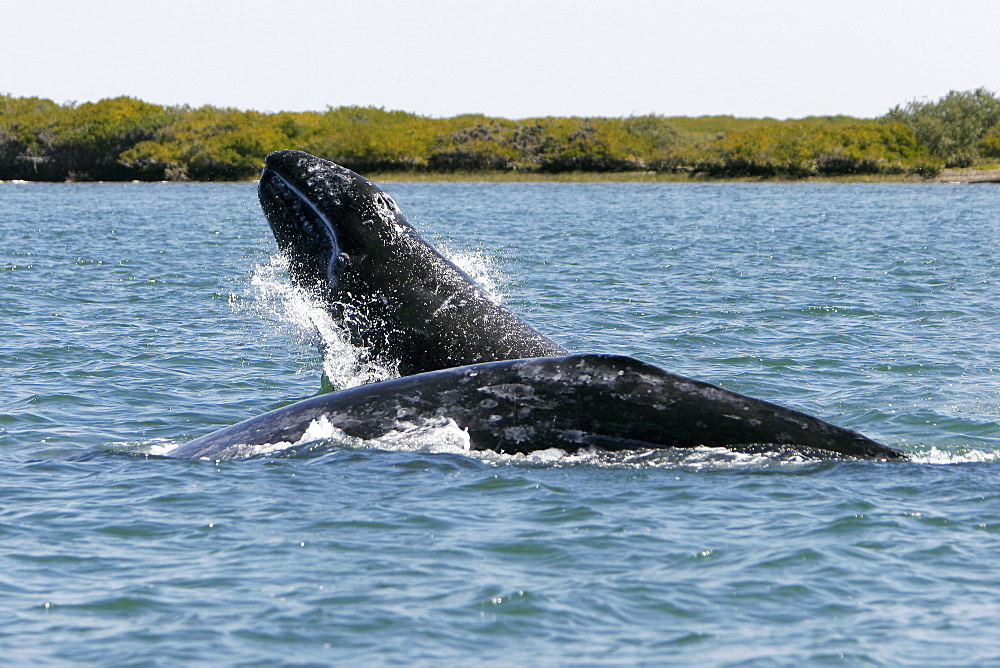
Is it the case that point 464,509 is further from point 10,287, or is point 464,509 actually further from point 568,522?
point 10,287

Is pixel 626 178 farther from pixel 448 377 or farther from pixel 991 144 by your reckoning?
pixel 448 377

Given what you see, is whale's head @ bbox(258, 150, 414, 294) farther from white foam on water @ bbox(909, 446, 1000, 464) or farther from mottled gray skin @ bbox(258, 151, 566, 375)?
white foam on water @ bbox(909, 446, 1000, 464)

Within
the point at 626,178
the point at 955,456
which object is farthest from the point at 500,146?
the point at 955,456

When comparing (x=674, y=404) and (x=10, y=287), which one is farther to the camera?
(x=10, y=287)

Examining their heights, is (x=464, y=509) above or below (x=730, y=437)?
below

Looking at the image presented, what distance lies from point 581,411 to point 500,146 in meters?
111

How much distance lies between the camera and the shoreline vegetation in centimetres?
10419

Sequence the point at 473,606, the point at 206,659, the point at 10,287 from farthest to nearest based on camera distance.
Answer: the point at 10,287 < the point at 473,606 < the point at 206,659

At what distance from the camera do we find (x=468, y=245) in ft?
125

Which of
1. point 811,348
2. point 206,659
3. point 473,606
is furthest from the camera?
point 811,348

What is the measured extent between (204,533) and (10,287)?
62.2ft

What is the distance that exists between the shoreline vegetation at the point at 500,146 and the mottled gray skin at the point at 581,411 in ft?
321

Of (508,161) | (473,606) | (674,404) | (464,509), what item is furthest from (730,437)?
(508,161)

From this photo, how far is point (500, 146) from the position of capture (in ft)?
383
